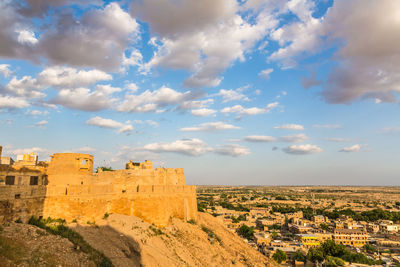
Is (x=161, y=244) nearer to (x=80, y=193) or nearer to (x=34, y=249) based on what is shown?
(x=80, y=193)

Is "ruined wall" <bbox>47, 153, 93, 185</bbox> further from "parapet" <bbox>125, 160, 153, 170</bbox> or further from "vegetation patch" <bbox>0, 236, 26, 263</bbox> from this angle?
"vegetation patch" <bbox>0, 236, 26, 263</bbox>

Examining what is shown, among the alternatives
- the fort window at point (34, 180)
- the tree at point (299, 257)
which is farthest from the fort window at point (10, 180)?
the tree at point (299, 257)

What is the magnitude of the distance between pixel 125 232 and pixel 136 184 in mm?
5789

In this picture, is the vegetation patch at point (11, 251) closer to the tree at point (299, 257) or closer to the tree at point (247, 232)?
the tree at point (299, 257)

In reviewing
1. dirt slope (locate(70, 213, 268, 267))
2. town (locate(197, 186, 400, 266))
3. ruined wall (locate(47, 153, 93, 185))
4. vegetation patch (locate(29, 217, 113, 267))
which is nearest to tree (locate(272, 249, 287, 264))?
town (locate(197, 186, 400, 266))

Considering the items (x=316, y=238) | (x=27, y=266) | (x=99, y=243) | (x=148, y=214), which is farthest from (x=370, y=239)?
(x=27, y=266)

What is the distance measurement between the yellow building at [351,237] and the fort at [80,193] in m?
55.4

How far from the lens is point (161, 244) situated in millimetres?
18625

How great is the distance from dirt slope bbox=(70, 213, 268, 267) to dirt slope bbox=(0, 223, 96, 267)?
7.40 ft

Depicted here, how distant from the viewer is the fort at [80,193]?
52.2ft

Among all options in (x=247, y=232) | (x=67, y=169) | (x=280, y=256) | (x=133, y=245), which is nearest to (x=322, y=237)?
(x=247, y=232)

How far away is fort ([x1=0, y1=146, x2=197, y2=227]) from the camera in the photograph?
1590 cm

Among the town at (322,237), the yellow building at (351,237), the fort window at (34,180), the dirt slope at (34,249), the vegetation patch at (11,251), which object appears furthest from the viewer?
the yellow building at (351,237)

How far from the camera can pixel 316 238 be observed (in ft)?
217
